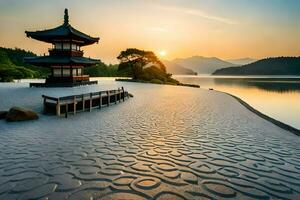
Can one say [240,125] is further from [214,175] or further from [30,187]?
[30,187]

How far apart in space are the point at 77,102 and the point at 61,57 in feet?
79.4

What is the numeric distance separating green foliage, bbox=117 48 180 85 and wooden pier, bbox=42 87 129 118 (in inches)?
1691

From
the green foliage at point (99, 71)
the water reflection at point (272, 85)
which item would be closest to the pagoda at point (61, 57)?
the water reflection at point (272, 85)

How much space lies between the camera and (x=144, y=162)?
797 centimetres

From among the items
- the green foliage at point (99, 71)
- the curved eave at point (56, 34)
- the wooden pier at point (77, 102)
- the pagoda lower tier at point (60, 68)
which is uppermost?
the curved eave at point (56, 34)

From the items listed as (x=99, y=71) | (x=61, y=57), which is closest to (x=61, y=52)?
(x=61, y=57)

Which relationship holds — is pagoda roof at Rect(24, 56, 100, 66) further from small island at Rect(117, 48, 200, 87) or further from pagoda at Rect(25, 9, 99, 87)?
small island at Rect(117, 48, 200, 87)

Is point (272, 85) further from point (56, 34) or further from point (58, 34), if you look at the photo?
point (56, 34)

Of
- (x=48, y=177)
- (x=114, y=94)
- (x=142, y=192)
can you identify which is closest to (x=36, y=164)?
(x=48, y=177)

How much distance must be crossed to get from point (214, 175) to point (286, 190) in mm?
1903

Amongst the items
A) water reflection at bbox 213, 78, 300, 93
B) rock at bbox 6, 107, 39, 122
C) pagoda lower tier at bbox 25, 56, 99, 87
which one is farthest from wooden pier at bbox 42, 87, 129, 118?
water reflection at bbox 213, 78, 300, 93

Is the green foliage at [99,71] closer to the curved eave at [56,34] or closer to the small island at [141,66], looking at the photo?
the small island at [141,66]

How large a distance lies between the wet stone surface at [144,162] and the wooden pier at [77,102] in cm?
290

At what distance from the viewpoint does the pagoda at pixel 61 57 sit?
38594mm
